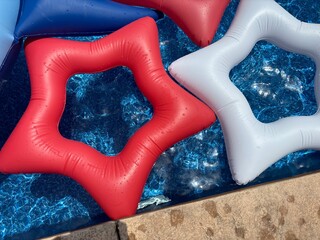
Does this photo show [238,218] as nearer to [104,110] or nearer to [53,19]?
[104,110]

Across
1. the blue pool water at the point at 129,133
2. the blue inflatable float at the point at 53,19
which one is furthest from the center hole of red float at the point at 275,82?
the blue inflatable float at the point at 53,19

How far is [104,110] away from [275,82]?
1816 mm

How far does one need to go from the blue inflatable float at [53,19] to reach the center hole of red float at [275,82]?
1344 millimetres

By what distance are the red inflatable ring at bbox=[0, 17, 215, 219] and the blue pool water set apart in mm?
628

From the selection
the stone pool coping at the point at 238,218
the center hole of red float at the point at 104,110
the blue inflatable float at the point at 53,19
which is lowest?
the stone pool coping at the point at 238,218

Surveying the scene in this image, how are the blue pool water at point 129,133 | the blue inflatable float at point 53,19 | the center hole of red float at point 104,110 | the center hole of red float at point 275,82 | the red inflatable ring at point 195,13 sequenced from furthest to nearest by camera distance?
the center hole of red float at point 275,82, the center hole of red float at point 104,110, the blue pool water at point 129,133, the red inflatable ring at point 195,13, the blue inflatable float at point 53,19

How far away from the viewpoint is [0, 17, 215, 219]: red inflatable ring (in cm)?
323

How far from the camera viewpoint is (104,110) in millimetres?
4055

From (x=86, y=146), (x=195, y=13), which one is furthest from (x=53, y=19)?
(x=195, y=13)

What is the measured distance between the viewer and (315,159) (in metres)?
4.16

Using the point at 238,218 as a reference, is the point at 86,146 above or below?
above

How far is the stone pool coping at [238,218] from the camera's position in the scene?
3316 mm

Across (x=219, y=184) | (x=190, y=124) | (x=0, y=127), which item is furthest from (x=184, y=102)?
(x=0, y=127)

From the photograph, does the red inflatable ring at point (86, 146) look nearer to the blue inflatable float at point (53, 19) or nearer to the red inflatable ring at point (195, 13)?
the blue inflatable float at point (53, 19)
